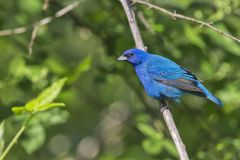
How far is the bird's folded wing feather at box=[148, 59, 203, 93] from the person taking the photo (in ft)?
18.3

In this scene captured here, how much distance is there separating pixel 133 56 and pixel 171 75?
46 centimetres

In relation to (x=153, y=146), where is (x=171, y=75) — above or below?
above

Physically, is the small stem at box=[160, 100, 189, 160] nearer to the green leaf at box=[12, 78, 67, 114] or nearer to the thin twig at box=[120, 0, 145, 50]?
the thin twig at box=[120, 0, 145, 50]

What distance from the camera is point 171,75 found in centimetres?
579

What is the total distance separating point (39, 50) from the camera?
562 cm

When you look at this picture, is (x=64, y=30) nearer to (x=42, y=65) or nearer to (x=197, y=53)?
(x=42, y=65)

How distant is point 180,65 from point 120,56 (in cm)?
56

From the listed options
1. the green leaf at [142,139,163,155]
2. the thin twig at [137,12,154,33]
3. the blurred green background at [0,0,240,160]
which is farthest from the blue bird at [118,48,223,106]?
the green leaf at [142,139,163,155]

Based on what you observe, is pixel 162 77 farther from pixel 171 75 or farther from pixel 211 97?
pixel 211 97

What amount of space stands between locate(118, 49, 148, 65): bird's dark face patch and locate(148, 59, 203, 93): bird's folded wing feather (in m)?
0.17

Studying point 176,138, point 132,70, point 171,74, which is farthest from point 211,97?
point 176,138

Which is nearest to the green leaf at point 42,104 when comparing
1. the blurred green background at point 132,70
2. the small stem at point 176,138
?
the blurred green background at point 132,70

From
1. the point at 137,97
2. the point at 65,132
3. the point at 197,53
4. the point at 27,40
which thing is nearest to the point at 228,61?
the point at 197,53

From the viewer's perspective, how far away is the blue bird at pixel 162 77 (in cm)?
550
